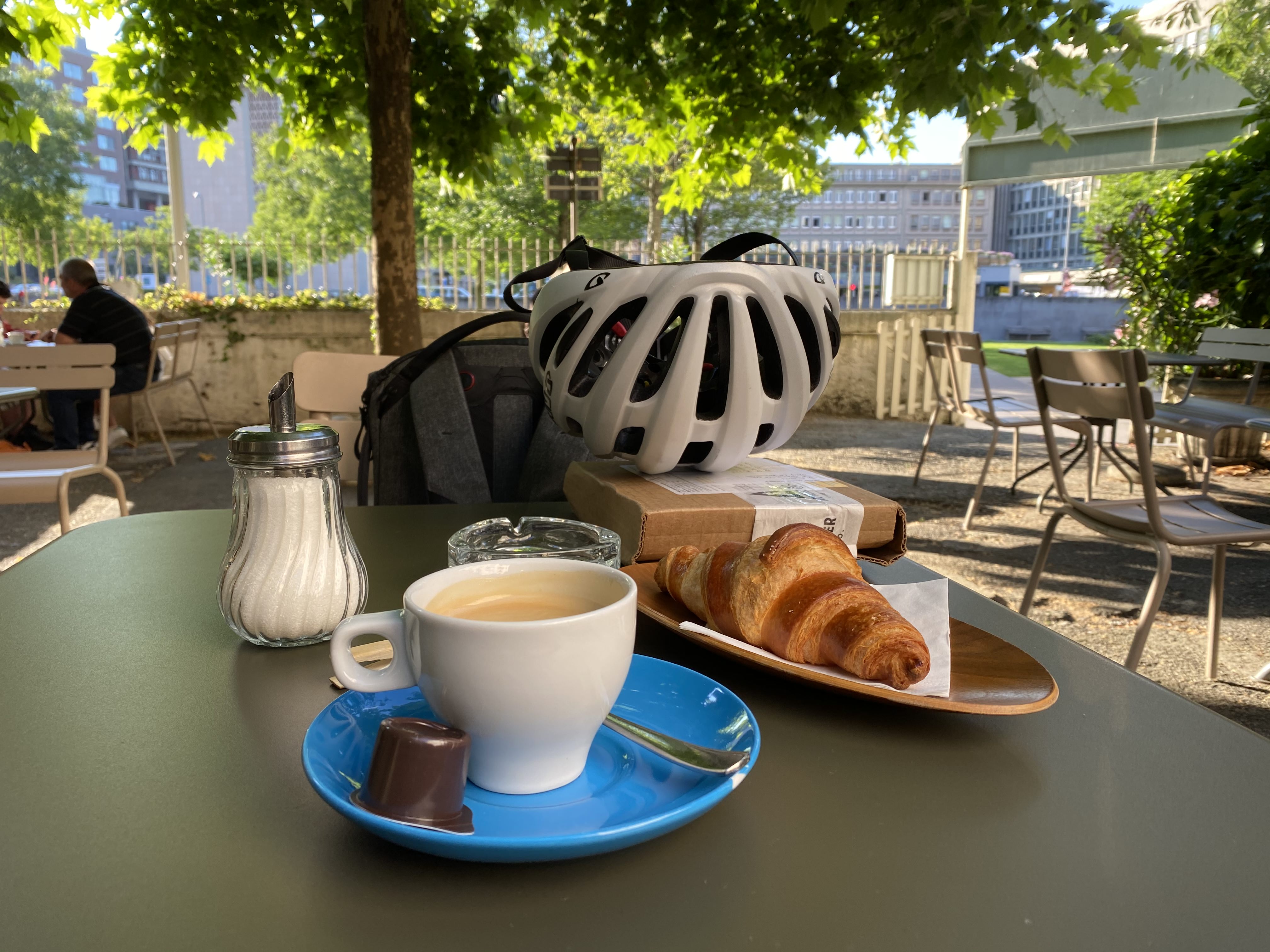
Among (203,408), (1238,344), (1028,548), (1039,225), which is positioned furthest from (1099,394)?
(1039,225)

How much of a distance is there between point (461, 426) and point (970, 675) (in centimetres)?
123

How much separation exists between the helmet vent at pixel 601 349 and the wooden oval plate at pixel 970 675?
415mm

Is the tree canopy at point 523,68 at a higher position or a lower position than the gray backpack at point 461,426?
higher

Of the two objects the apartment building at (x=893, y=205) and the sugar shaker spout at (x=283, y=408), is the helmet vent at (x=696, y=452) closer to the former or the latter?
the sugar shaker spout at (x=283, y=408)

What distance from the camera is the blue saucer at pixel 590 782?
463mm

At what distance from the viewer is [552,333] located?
1199mm

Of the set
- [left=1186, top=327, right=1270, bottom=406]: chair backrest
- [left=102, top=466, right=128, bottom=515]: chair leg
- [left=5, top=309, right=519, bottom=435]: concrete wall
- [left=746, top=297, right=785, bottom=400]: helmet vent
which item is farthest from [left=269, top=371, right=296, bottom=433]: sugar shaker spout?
[left=5, top=309, right=519, bottom=435]: concrete wall

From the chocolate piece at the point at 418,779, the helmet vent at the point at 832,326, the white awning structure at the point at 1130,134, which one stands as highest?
the white awning structure at the point at 1130,134

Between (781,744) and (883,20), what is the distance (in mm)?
3864

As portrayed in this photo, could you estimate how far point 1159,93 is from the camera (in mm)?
8617

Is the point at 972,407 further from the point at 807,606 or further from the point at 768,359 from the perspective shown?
the point at 807,606

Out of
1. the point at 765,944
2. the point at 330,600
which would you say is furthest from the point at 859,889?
the point at 330,600

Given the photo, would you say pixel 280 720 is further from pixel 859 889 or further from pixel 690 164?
pixel 690 164

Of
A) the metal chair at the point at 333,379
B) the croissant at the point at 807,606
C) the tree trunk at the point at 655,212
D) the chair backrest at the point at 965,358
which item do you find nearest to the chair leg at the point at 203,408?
the metal chair at the point at 333,379
